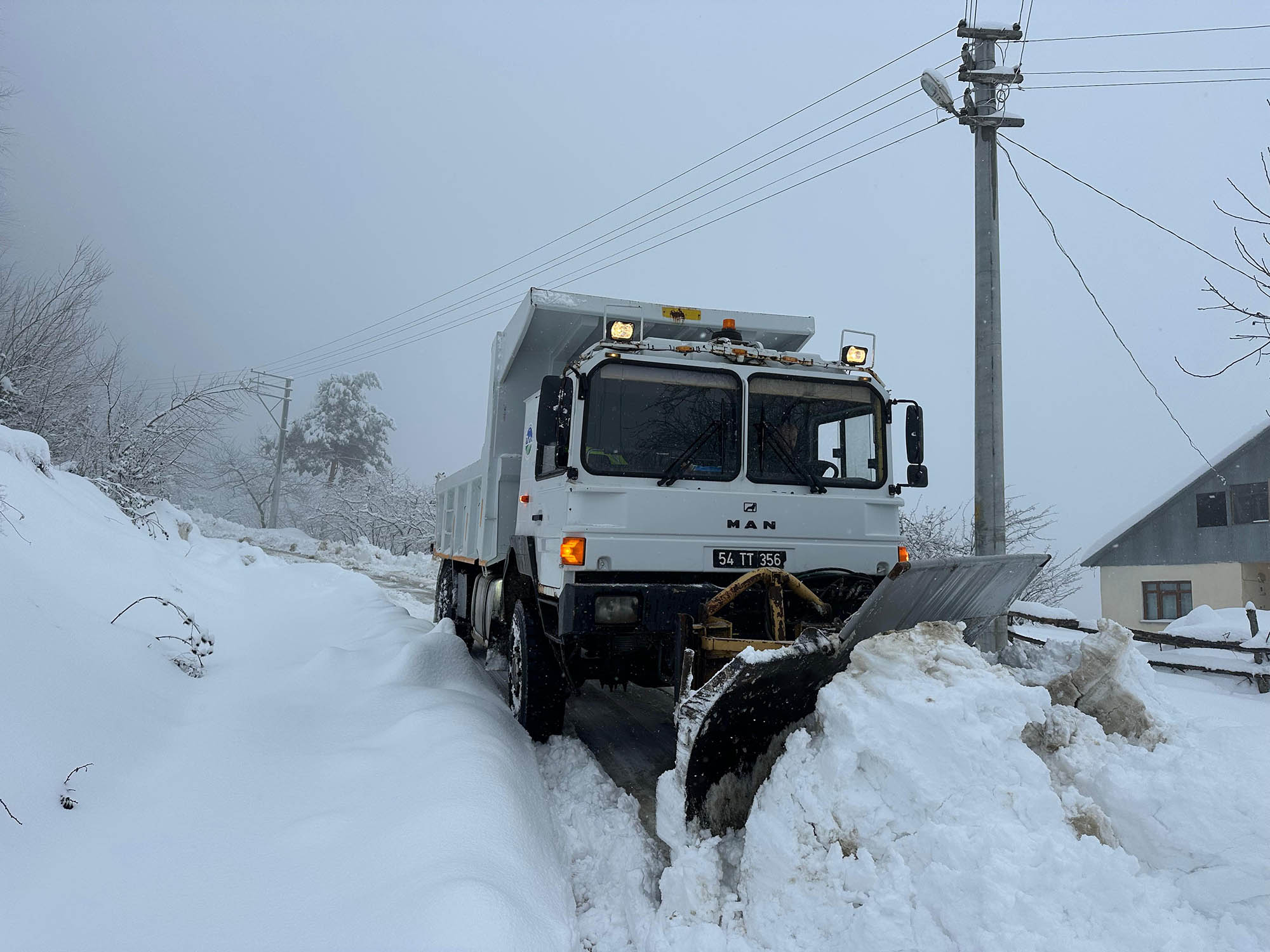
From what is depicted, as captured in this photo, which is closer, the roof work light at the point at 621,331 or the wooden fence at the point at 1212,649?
the roof work light at the point at 621,331

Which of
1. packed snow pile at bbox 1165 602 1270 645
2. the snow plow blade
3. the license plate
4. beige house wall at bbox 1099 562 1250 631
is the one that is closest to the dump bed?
the license plate

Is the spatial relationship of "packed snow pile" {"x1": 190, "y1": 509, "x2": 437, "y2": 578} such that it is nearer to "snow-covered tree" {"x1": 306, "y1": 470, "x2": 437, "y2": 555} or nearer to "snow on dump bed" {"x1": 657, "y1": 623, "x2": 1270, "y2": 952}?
"snow-covered tree" {"x1": 306, "y1": 470, "x2": 437, "y2": 555}

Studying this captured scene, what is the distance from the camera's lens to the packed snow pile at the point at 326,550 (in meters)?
22.3

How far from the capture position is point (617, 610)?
4.23m

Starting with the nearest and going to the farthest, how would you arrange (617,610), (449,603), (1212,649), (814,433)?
(617,610)
(814,433)
(449,603)
(1212,649)

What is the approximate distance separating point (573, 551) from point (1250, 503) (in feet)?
76.5

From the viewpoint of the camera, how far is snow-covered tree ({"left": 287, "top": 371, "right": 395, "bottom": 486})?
43.6m

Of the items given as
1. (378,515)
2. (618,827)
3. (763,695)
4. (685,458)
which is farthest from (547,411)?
(378,515)

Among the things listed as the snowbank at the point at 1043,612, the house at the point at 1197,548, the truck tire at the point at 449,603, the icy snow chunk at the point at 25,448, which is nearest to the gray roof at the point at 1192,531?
the house at the point at 1197,548

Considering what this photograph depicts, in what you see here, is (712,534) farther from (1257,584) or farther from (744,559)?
(1257,584)

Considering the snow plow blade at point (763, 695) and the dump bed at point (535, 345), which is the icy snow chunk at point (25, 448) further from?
the snow plow blade at point (763, 695)

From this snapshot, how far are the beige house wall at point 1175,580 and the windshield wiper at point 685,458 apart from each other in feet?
64.1

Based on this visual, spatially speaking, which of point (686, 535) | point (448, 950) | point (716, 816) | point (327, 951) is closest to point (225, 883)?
point (327, 951)

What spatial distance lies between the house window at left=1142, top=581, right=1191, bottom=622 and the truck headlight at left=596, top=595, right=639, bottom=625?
2354 cm
